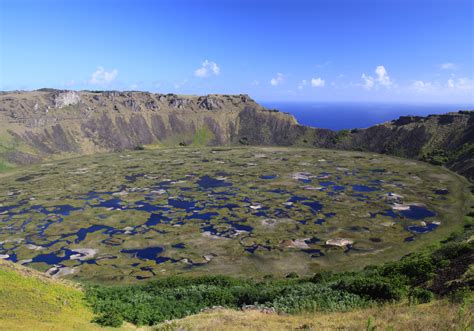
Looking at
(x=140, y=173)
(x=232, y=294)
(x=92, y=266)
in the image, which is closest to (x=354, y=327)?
(x=232, y=294)

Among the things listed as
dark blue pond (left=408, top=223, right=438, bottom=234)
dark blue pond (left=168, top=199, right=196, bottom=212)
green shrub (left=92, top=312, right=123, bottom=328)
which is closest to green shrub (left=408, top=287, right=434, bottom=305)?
green shrub (left=92, top=312, right=123, bottom=328)

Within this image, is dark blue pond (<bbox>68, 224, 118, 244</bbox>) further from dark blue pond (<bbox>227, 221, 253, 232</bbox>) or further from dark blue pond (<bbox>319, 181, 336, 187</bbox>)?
dark blue pond (<bbox>319, 181, 336, 187</bbox>)

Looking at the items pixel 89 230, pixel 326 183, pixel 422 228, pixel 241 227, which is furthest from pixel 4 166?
pixel 422 228

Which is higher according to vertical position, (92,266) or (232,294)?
(232,294)

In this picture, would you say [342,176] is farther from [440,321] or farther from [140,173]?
[440,321]

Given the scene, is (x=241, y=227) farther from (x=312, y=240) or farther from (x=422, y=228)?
(x=422, y=228)

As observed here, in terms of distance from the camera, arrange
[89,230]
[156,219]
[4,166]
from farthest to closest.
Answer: [4,166], [156,219], [89,230]

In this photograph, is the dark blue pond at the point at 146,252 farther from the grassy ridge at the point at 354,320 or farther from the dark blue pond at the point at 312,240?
the grassy ridge at the point at 354,320

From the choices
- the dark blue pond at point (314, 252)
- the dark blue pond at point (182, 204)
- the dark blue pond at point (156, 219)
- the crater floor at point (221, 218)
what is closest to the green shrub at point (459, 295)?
the crater floor at point (221, 218)

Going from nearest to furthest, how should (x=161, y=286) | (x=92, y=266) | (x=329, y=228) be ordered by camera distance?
(x=161, y=286), (x=92, y=266), (x=329, y=228)
